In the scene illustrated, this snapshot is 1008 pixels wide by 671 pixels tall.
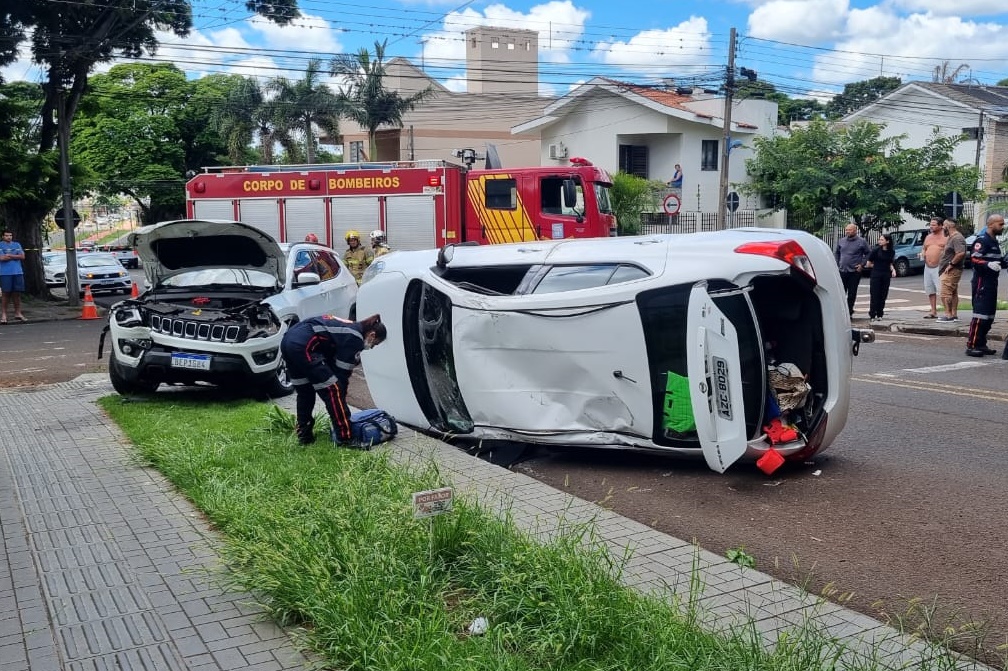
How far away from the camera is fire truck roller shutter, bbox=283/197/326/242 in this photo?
2058cm

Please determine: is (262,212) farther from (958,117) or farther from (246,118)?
(958,117)

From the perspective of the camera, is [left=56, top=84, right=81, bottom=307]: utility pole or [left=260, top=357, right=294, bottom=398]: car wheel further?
[left=56, top=84, right=81, bottom=307]: utility pole

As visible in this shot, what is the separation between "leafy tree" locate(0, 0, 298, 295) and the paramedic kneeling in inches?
653

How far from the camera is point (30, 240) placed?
23.7 meters

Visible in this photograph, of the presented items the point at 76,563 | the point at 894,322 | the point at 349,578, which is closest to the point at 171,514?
the point at 76,563

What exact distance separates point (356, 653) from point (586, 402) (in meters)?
3.41

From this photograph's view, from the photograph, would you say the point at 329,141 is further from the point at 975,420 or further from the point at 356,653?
the point at 356,653

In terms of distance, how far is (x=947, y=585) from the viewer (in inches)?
189

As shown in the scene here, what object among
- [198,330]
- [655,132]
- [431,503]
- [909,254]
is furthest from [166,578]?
[655,132]

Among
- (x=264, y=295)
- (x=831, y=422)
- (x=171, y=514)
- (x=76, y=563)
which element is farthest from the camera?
(x=264, y=295)

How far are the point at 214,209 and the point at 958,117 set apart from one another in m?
37.2

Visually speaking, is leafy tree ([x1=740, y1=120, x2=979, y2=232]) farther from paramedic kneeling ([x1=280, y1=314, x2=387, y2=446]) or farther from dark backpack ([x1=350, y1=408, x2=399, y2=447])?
paramedic kneeling ([x1=280, y1=314, x2=387, y2=446])

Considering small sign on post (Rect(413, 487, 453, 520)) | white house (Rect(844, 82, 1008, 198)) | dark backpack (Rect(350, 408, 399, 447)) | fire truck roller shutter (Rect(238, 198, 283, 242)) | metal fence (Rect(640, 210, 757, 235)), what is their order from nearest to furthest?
small sign on post (Rect(413, 487, 453, 520)) → dark backpack (Rect(350, 408, 399, 447)) → fire truck roller shutter (Rect(238, 198, 283, 242)) → metal fence (Rect(640, 210, 757, 235)) → white house (Rect(844, 82, 1008, 198))

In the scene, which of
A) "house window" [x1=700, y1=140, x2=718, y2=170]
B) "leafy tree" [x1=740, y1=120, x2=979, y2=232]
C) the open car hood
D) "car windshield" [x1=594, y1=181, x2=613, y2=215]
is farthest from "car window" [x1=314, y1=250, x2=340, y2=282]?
"house window" [x1=700, y1=140, x2=718, y2=170]
